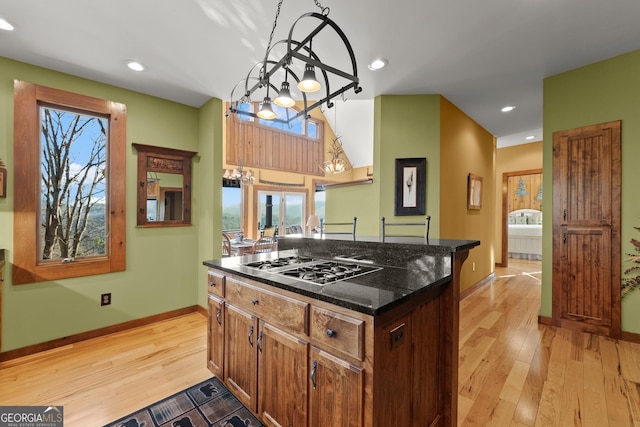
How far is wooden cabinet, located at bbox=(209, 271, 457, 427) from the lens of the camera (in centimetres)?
113

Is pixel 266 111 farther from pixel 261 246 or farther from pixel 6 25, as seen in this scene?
pixel 261 246

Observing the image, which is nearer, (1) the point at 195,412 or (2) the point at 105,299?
(1) the point at 195,412

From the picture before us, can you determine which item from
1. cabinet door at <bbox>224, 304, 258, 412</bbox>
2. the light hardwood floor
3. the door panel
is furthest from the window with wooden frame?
the door panel

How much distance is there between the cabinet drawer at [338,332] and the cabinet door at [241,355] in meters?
0.54

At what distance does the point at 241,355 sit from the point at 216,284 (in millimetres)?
534

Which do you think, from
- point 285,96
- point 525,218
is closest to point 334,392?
point 285,96

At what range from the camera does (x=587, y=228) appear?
115 inches

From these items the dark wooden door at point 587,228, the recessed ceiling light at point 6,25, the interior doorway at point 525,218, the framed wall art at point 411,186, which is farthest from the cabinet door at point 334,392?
the interior doorway at point 525,218

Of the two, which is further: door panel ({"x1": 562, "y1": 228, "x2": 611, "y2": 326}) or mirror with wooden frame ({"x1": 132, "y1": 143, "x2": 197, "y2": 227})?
mirror with wooden frame ({"x1": 132, "y1": 143, "x2": 197, "y2": 227})

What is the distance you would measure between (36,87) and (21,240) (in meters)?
1.43

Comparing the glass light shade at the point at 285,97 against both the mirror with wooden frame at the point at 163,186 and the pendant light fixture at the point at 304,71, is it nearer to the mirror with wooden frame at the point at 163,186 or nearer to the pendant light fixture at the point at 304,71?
the pendant light fixture at the point at 304,71

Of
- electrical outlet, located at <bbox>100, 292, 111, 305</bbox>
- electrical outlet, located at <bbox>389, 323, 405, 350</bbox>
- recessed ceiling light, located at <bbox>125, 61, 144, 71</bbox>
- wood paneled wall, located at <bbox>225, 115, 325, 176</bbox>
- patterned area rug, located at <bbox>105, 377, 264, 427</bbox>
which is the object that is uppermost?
wood paneled wall, located at <bbox>225, 115, 325, 176</bbox>

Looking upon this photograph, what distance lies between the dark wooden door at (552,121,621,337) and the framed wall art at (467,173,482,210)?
48.4 inches

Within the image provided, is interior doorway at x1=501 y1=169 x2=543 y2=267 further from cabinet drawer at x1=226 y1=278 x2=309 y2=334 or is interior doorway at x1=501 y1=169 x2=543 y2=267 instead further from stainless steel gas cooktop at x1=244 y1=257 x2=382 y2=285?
cabinet drawer at x1=226 y1=278 x2=309 y2=334
